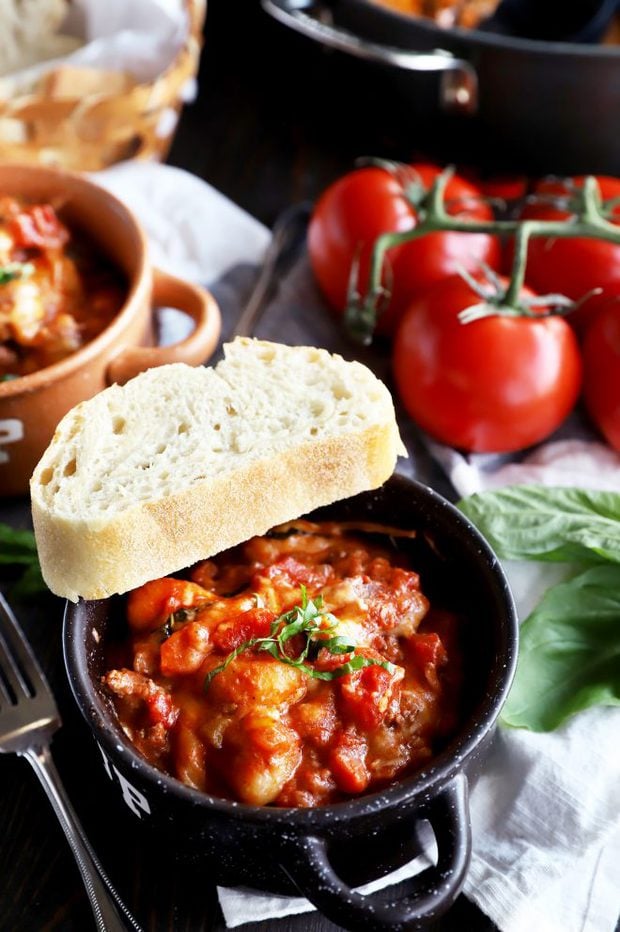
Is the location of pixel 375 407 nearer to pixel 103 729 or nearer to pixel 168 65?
pixel 103 729

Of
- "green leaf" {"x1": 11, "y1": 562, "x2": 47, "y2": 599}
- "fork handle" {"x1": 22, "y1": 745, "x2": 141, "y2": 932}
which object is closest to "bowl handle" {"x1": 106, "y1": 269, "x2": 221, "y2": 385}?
"green leaf" {"x1": 11, "y1": 562, "x2": 47, "y2": 599}

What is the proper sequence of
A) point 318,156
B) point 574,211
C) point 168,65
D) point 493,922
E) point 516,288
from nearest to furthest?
point 493,922 → point 516,288 → point 574,211 → point 168,65 → point 318,156

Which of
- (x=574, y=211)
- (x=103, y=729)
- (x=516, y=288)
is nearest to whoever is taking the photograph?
(x=103, y=729)

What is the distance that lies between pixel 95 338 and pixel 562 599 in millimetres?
1050

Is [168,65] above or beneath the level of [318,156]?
above

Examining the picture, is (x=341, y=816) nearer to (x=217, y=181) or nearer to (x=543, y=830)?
(x=543, y=830)

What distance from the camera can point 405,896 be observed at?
1.37 m

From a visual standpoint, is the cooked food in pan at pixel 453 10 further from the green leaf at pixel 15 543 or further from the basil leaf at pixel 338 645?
the basil leaf at pixel 338 645

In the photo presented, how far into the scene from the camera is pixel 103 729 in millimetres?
1435

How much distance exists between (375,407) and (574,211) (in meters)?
0.94

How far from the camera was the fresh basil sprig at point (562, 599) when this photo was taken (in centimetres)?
177

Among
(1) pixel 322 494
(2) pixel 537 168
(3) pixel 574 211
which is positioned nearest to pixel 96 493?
(1) pixel 322 494

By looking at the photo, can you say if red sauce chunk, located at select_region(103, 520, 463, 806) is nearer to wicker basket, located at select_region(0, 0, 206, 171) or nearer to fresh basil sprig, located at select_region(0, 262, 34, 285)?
fresh basil sprig, located at select_region(0, 262, 34, 285)

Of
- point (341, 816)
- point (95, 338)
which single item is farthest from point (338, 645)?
point (95, 338)
